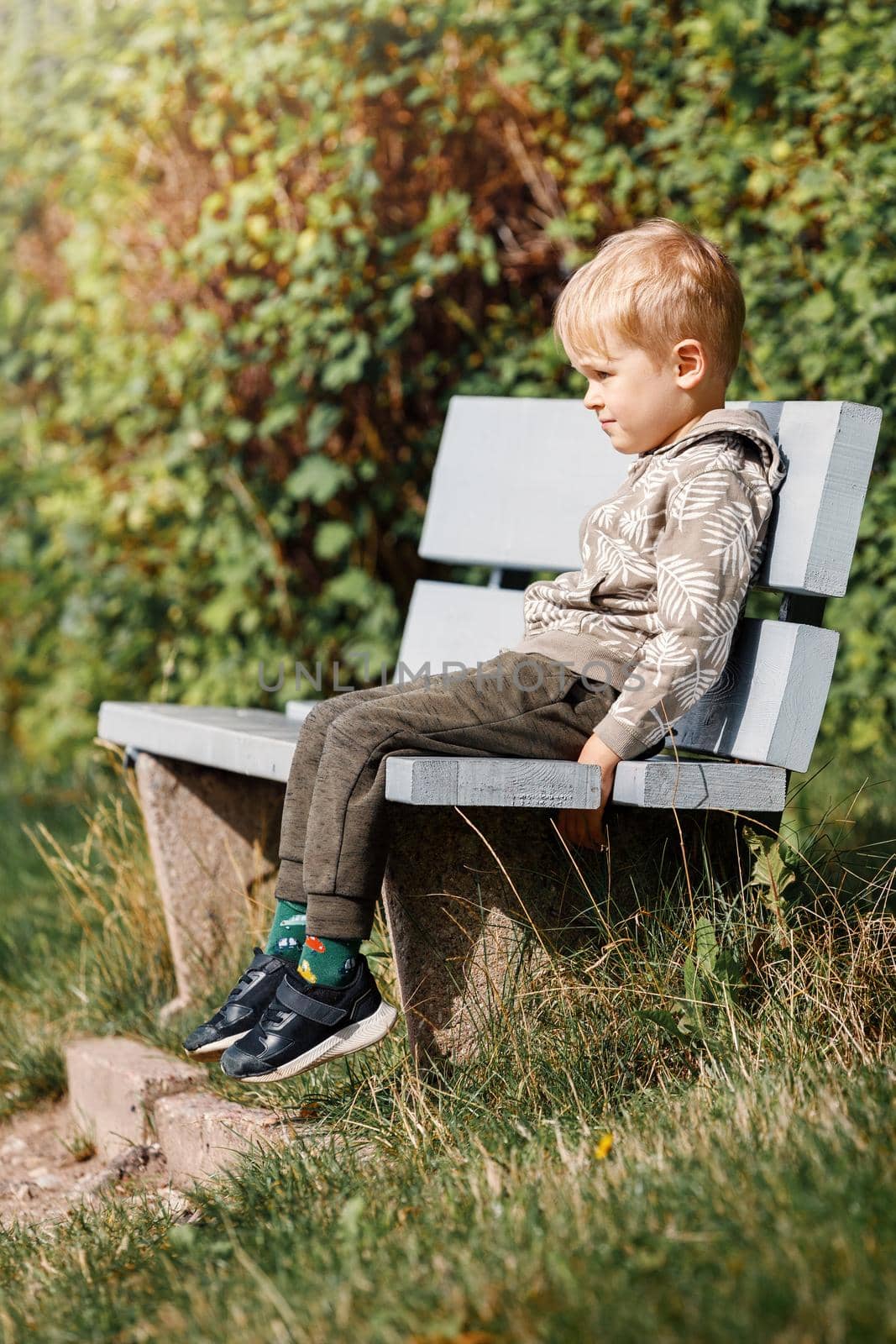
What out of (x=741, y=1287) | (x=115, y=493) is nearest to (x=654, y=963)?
(x=741, y=1287)

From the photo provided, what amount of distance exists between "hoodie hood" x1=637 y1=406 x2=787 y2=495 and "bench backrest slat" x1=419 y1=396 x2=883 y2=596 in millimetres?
37

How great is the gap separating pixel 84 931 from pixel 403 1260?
176cm

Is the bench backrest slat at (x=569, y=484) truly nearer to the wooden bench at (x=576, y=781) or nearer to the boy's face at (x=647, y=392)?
the wooden bench at (x=576, y=781)

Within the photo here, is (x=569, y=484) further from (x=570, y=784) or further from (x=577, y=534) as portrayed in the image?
(x=570, y=784)

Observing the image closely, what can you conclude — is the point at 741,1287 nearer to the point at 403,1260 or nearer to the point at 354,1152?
the point at 403,1260

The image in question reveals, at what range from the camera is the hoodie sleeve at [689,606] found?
6.89ft

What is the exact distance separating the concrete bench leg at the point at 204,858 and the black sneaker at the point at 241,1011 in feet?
2.01

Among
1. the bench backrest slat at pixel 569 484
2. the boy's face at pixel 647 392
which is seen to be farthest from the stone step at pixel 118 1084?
the boy's face at pixel 647 392

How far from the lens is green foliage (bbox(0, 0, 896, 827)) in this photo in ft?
12.0

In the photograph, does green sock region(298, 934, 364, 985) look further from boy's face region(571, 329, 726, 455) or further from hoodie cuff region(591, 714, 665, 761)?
boy's face region(571, 329, 726, 455)

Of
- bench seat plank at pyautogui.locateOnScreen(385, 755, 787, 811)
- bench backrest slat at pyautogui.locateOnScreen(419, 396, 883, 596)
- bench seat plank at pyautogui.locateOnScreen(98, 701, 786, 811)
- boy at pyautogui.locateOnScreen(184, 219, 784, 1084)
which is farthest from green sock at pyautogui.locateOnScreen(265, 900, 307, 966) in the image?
bench backrest slat at pyautogui.locateOnScreen(419, 396, 883, 596)

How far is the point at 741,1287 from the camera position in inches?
51.1

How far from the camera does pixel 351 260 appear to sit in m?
4.23

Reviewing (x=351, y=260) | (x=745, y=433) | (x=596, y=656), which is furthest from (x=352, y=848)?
(x=351, y=260)
